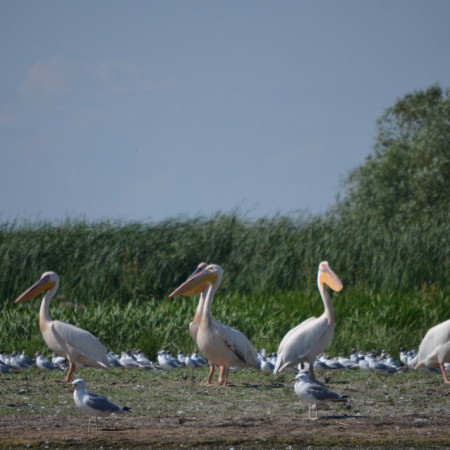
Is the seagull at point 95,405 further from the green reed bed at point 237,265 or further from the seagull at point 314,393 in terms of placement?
the green reed bed at point 237,265

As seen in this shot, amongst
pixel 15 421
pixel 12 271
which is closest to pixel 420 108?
pixel 12 271

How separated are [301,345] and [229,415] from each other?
85.6 inches

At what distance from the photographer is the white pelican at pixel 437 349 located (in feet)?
33.4

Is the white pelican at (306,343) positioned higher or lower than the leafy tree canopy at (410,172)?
lower

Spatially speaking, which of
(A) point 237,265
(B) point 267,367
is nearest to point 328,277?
(B) point 267,367

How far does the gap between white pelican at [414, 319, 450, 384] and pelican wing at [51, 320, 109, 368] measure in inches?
145

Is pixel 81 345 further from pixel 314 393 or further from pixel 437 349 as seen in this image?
pixel 437 349

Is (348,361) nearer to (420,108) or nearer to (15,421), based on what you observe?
(15,421)

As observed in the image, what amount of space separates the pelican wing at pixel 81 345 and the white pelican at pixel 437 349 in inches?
145

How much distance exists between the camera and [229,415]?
7.56 m

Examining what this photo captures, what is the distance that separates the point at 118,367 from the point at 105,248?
760 centimetres

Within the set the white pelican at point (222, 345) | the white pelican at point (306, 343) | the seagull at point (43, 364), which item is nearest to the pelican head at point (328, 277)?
the white pelican at point (306, 343)

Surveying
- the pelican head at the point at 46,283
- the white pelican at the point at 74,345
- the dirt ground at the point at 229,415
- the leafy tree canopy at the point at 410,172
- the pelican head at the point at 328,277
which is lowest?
the dirt ground at the point at 229,415

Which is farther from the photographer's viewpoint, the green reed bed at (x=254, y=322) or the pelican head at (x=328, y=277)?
the green reed bed at (x=254, y=322)
